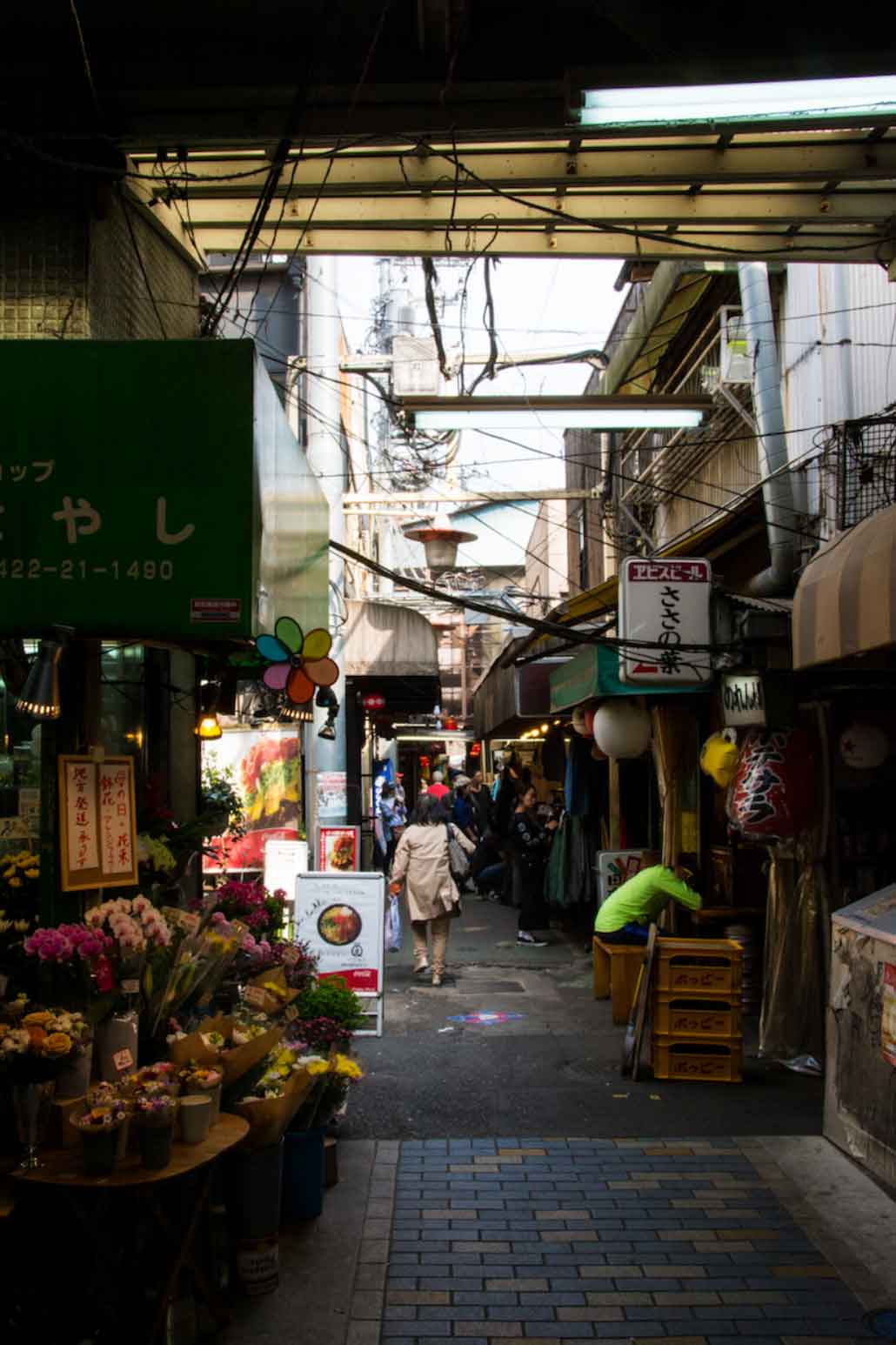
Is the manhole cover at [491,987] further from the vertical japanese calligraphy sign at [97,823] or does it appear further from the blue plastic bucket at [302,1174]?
the vertical japanese calligraphy sign at [97,823]

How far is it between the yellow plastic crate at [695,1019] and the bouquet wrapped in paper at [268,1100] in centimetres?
446

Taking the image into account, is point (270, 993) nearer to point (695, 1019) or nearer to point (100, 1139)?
point (100, 1139)

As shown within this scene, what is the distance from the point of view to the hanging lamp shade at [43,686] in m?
5.10

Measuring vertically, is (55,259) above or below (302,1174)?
above

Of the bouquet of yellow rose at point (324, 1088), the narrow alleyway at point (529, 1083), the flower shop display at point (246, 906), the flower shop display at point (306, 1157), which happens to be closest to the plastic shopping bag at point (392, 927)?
the narrow alleyway at point (529, 1083)

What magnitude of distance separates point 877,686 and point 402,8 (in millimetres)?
6131

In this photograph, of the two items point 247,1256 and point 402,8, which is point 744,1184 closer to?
point 247,1256

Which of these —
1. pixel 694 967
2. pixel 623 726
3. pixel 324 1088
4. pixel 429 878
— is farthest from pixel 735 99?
pixel 429 878

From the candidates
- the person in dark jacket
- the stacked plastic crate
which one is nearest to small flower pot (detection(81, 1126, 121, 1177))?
the stacked plastic crate

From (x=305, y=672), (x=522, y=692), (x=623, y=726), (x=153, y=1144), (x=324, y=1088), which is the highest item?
(x=522, y=692)

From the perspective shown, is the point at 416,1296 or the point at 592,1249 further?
the point at 592,1249

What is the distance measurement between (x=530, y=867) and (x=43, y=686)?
43.2 feet

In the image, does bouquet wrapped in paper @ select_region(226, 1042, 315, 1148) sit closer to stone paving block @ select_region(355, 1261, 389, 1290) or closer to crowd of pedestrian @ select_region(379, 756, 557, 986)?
stone paving block @ select_region(355, 1261, 389, 1290)

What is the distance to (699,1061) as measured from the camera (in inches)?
390
